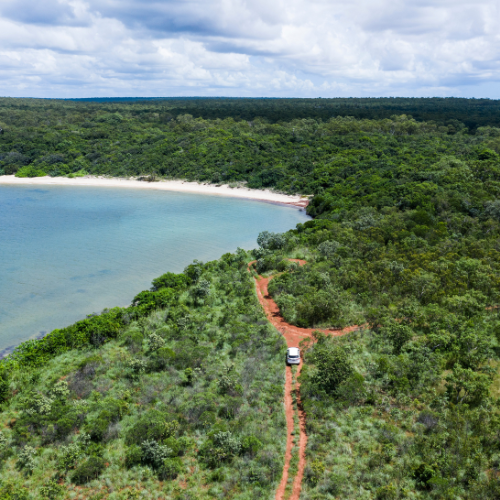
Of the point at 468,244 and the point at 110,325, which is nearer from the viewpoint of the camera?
the point at 110,325

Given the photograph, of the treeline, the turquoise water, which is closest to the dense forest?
the turquoise water

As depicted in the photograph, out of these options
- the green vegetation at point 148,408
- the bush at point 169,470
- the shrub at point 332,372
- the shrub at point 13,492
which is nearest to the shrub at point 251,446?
the green vegetation at point 148,408

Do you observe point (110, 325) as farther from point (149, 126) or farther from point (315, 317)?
point (149, 126)

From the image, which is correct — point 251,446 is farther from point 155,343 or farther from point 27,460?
point 155,343

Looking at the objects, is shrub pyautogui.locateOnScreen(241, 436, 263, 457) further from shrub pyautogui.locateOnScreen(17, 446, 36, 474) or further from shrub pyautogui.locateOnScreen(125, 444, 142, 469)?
shrub pyautogui.locateOnScreen(17, 446, 36, 474)

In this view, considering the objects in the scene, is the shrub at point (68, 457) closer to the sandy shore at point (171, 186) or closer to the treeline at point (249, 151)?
the treeline at point (249, 151)

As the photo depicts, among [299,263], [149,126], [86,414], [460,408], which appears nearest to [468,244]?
[299,263]
